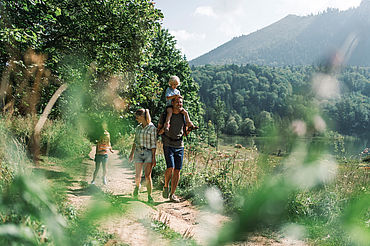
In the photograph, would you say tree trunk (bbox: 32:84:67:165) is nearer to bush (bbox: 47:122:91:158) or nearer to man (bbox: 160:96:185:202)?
bush (bbox: 47:122:91:158)

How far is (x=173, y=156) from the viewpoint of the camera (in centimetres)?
461

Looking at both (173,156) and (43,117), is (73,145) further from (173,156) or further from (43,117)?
(173,156)

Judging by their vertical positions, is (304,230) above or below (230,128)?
below

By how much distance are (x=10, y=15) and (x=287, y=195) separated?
8.71 m

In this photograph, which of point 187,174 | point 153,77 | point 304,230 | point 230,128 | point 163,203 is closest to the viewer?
point 304,230

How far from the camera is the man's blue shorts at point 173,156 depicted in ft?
14.9

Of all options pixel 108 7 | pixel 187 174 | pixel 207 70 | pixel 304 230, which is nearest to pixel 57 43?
pixel 108 7

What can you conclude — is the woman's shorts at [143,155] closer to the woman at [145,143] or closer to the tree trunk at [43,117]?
the woman at [145,143]

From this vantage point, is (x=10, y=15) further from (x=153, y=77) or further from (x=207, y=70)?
(x=207, y=70)

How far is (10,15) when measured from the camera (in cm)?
691

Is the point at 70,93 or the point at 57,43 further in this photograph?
the point at 57,43

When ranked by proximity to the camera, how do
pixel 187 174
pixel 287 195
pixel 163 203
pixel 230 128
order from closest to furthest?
pixel 287 195
pixel 230 128
pixel 163 203
pixel 187 174

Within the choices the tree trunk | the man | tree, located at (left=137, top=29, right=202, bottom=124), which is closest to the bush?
the tree trunk

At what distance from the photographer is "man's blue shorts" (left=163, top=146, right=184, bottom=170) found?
454 cm
